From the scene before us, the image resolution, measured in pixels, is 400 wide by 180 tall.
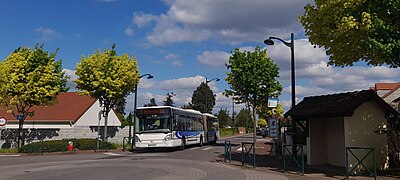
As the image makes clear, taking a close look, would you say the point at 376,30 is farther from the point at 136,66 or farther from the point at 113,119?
the point at 113,119

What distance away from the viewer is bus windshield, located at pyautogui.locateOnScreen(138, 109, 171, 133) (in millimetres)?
25312

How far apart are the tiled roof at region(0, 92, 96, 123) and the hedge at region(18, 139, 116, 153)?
13923 millimetres

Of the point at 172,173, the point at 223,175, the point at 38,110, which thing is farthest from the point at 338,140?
the point at 38,110

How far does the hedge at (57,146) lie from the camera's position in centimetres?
2614

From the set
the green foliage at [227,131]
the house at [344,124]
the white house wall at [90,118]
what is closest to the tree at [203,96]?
the green foliage at [227,131]

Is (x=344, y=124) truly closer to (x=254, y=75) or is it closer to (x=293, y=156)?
(x=293, y=156)

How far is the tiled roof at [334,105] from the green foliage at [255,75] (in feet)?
31.4

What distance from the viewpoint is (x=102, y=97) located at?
30328mm

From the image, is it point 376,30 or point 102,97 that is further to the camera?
point 102,97

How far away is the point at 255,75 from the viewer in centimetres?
2778

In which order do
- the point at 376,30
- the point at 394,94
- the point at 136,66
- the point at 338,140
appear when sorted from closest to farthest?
the point at 376,30
the point at 338,140
the point at 136,66
the point at 394,94

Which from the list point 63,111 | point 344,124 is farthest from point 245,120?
point 344,124

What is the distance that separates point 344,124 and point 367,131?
1.05 meters

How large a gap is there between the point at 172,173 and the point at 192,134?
50.7 ft
